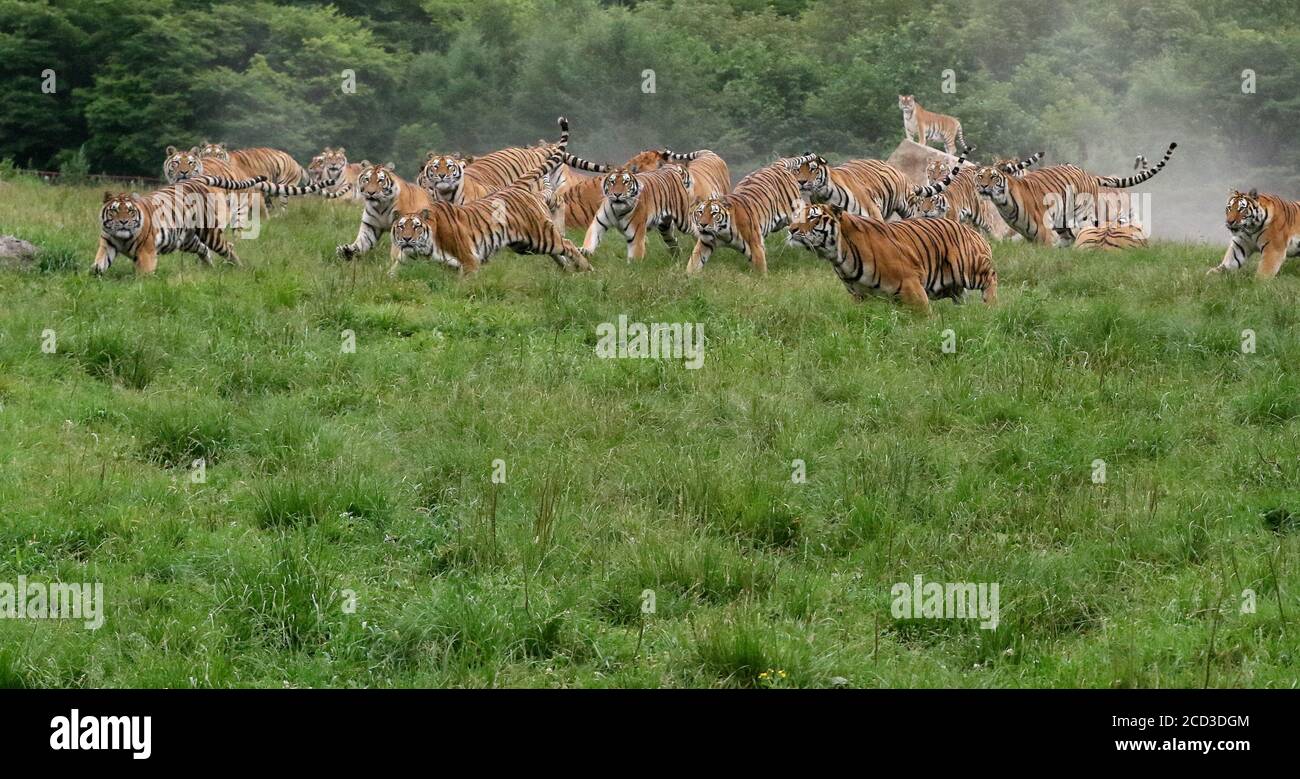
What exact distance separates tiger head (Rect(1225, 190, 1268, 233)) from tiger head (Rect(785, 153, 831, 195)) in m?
3.51

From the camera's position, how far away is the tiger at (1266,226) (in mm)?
11211

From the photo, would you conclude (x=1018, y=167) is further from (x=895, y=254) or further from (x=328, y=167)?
(x=328, y=167)

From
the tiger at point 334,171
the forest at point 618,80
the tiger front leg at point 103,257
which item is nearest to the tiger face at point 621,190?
the tiger front leg at point 103,257

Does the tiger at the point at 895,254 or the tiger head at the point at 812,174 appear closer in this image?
the tiger at the point at 895,254

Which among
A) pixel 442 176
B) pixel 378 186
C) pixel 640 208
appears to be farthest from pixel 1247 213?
pixel 442 176

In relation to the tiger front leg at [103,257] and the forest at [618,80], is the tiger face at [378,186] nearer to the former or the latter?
the tiger front leg at [103,257]

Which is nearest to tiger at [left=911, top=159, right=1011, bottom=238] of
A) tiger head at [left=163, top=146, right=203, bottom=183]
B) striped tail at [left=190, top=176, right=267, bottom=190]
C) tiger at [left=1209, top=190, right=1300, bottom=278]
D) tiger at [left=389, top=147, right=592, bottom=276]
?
tiger at [left=1209, top=190, right=1300, bottom=278]

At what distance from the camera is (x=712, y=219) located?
37.3ft

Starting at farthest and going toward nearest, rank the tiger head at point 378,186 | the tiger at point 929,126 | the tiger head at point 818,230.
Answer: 1. the tiger at point 929,126
2. the tiger head at point 378,186
3. the tiger head at point 818,230

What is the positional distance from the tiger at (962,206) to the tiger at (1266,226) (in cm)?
270

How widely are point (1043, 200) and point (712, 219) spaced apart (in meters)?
4.77

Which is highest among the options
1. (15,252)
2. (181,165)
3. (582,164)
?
(181,165)

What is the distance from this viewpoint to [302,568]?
214 inches
